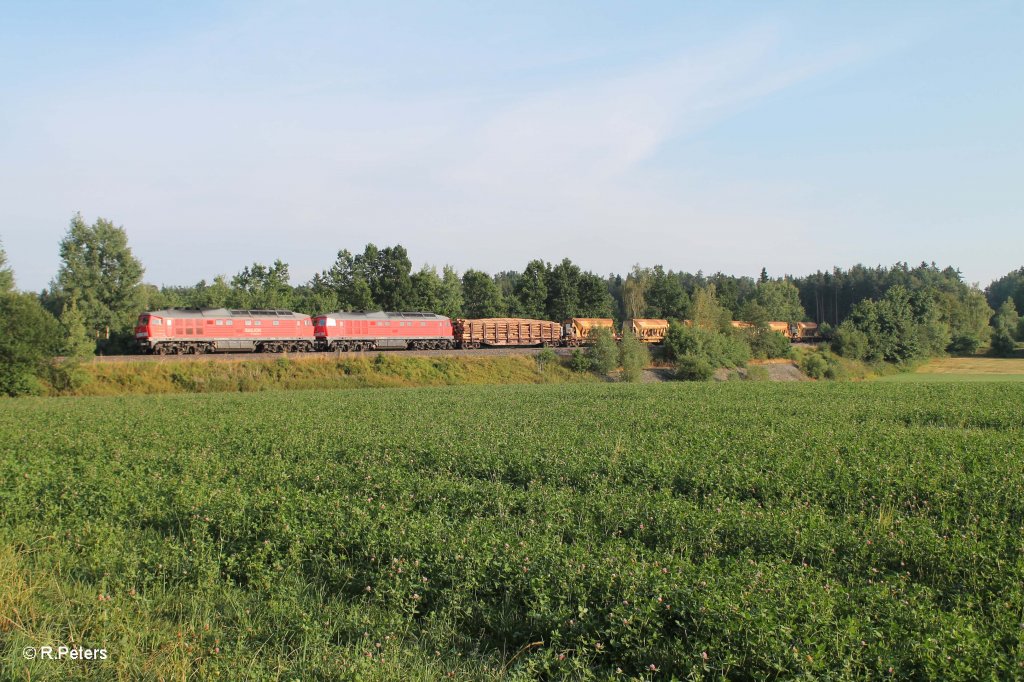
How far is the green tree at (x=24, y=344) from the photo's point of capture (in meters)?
32.8

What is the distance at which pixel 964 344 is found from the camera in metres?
91.6

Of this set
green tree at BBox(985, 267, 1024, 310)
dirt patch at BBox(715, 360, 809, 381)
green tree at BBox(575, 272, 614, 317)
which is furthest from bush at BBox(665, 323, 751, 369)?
green tree at BBox(985, 267, 1024, 310)

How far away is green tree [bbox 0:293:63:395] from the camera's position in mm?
32781

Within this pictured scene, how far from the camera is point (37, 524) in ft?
32.0

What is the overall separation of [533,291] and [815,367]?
36.4m

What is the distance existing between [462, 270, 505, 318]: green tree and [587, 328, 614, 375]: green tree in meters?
29.1

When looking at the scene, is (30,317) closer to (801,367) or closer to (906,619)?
(906,619)

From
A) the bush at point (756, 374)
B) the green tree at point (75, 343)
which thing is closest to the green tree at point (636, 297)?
the bush at point (756, 374)

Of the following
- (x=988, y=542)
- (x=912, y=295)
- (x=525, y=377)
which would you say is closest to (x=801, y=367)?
(x=525, y=377)

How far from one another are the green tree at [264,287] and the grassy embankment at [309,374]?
25.3 metres

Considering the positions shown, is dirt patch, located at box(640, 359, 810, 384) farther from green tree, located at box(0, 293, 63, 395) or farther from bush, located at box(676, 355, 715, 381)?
green tree, located at box(0, 293, 63, 395)

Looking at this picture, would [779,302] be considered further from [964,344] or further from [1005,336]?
[1005,336]

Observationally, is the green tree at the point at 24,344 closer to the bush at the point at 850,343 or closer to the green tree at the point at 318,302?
the green tree at the point at 318,302

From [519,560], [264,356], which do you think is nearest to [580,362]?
[264,356]
